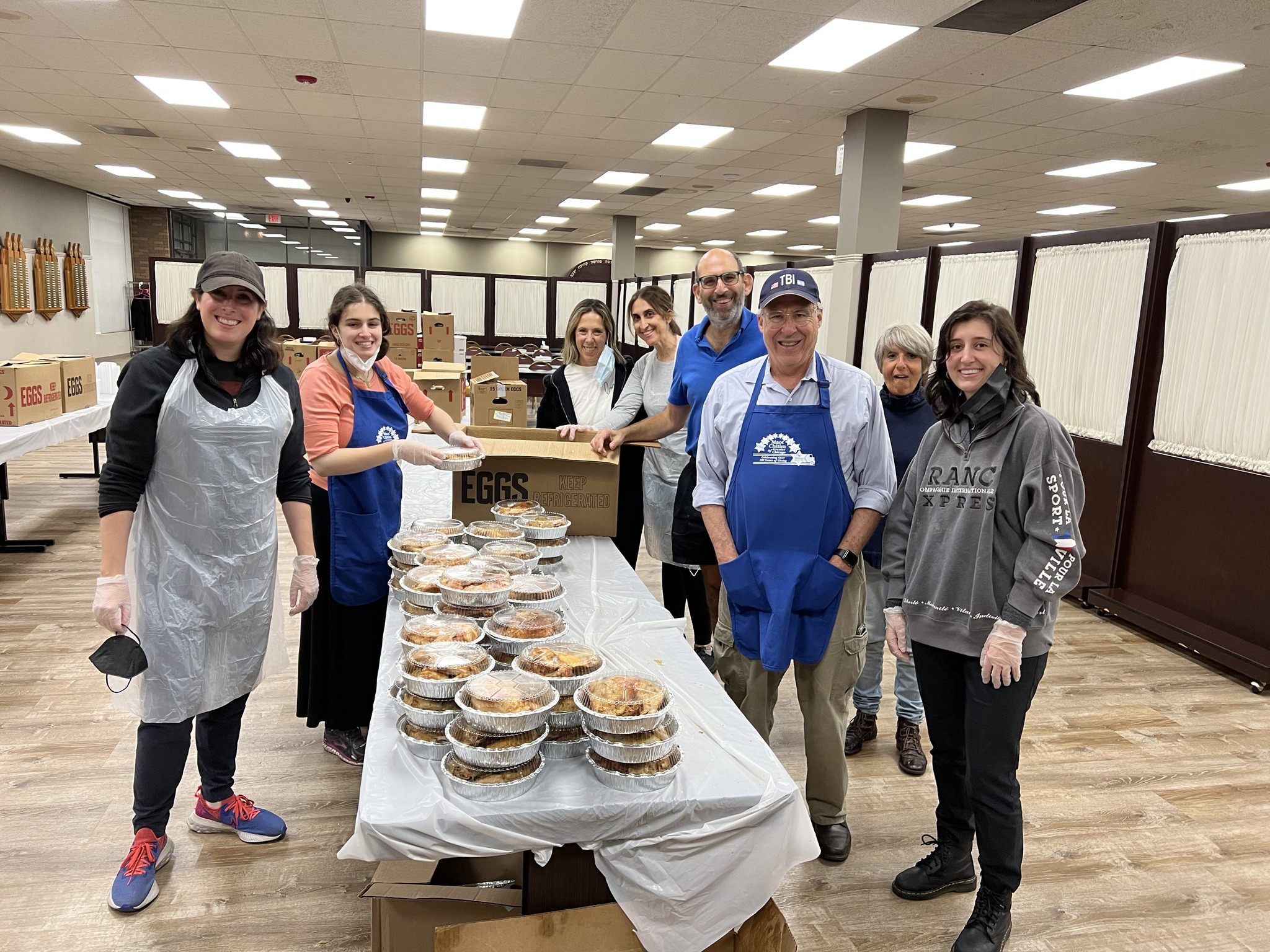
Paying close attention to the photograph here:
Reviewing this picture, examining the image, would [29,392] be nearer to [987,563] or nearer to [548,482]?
[548,482]

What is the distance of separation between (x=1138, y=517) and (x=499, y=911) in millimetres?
4207

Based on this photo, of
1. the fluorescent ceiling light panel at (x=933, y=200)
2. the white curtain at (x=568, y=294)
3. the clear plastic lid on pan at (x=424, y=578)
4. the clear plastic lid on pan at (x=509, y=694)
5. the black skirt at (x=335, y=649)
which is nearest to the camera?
the clear plastic lid on pan at (x=509, y=694)

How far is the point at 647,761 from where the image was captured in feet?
4.62

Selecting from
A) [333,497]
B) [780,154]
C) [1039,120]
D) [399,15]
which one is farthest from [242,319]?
[780,154]

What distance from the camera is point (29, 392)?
472cm

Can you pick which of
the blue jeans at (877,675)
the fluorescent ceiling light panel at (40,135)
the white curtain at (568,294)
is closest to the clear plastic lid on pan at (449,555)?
the blue jeans at (877,675)

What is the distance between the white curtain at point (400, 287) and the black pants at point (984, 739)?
7.91 meters

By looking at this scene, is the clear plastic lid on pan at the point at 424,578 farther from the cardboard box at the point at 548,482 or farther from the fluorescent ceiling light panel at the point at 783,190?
the fluorescent ceiling light panel at the point at 783,190

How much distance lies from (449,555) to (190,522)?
607 mm

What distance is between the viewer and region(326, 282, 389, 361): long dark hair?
2484 millimetres

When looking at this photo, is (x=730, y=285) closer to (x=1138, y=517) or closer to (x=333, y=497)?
(x=333, y=497)

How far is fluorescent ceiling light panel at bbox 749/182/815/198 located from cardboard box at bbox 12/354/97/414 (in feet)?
26.6

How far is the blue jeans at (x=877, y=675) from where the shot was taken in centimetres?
289

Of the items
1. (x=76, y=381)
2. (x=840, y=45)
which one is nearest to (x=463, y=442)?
(x=76, y=381)
